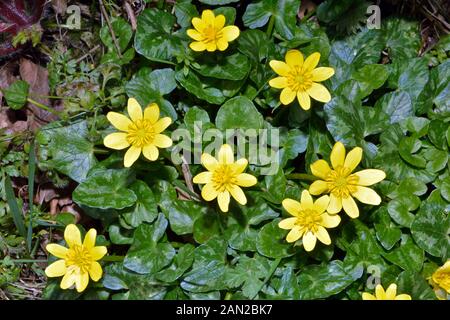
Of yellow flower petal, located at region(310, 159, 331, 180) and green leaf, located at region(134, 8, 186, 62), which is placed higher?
green leaf, located at region(134, 8, 186, 62)

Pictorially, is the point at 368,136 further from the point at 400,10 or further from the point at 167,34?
the point at 167,34

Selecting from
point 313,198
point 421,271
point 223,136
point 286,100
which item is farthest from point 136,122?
point 421,271

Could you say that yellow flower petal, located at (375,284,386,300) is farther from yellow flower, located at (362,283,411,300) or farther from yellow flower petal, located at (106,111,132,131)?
yellow flower petal, located at (106,111,132,131)

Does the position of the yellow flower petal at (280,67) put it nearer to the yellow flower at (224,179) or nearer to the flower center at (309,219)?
the yellow flower at (224,179)

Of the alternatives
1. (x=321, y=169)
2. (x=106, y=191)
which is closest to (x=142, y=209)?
(x=106, y=191)

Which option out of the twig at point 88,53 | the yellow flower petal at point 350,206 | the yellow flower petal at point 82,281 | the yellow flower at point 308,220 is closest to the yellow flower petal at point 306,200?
the yellow flower at point 308,220

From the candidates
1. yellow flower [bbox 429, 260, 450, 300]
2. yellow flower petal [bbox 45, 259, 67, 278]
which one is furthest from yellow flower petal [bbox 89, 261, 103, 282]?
yellow flower [bbox 429, 260, 450, 300]

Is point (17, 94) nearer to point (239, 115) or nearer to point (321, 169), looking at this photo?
point (239, 115)
